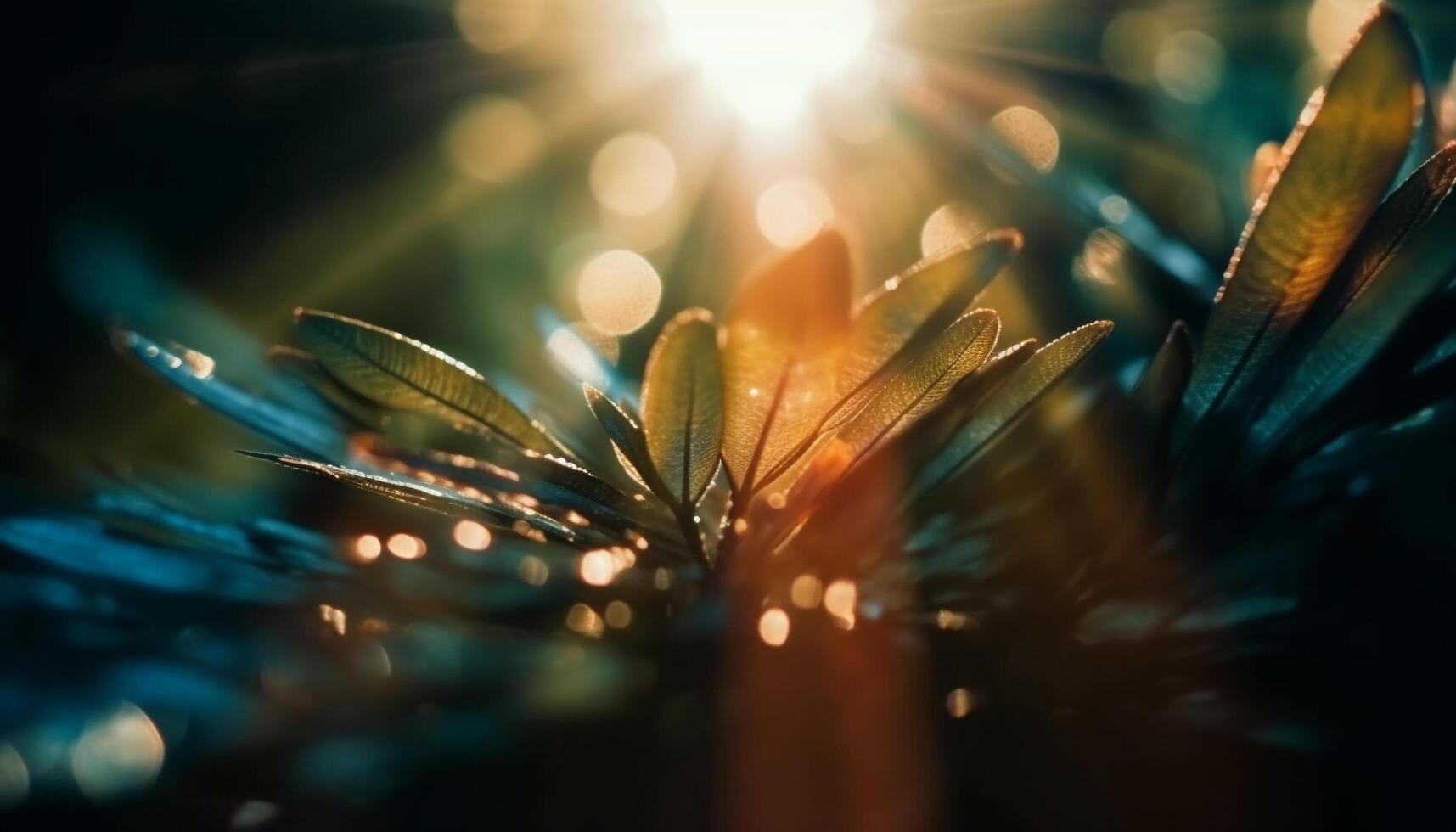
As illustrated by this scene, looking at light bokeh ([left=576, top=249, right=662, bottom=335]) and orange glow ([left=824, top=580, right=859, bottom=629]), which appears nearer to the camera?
orange glow ([left=824, top=580, right=859, bottom=629])

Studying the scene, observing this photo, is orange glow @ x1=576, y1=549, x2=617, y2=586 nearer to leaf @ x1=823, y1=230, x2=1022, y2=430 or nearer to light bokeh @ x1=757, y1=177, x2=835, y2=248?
leaf @ x1=823, y1=230, x2=1022, y2=430

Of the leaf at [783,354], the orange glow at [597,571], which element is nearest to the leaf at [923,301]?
the leaf at [783,354]

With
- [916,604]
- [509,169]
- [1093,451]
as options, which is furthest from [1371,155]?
[509,169]

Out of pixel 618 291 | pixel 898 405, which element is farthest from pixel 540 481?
pixel 618 291

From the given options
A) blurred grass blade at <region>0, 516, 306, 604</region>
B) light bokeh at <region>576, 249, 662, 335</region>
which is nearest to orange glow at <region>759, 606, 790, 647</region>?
blurred grass blade at <region>0, 516, 306, 604</region>

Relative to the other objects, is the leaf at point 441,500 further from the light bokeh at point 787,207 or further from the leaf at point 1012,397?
the light bokeh at point 787,207

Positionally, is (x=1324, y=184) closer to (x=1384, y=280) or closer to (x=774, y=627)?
(x=1384, y=280)

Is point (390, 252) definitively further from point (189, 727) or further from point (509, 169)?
point (189, 727)
